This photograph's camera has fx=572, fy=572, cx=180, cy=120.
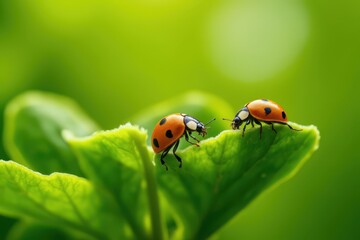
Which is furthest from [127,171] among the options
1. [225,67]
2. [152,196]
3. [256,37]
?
[256,37]

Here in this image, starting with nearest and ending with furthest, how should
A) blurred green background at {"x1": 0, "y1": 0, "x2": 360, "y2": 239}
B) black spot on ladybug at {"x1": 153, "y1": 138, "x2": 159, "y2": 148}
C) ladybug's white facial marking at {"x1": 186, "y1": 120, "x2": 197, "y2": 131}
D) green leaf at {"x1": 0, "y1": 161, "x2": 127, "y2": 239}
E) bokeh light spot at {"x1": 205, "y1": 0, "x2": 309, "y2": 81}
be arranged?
green leaf at {"x1": 0, "y1": 161, "x2": 127, "y2": 239}
black spot on ladybug at {"x1": 153, "y1": 138, "x2": 159, "y2": 148}
ladybug's white facial marking at {"x1": 186, "y1": 120, "x2": 197, "y2": 131}
blurred green background at {"x1": 0, "y1": 0, "x2": 360, "y2": 239}
bokeh light spot at {"x1": 205, "y1": 0, "x2": 309, "y2": 81}

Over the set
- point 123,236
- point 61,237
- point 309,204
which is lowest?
point 309,204

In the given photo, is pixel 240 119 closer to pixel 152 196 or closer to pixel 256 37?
pixel 152 196

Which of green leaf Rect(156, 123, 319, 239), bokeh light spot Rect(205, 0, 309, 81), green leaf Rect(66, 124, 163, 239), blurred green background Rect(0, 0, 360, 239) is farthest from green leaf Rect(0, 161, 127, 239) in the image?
bokeh light spot Rect(205, 0, 309, 81)

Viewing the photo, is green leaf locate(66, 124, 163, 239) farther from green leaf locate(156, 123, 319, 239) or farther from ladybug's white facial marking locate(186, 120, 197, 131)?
ladybug's white facial marking locate(186, 120, 197, 131)

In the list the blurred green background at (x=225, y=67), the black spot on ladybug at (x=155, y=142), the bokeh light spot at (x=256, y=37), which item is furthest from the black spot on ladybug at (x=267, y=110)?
the bokeh light spot at (x=256, y=37)

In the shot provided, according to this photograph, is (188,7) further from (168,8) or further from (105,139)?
(105,139)

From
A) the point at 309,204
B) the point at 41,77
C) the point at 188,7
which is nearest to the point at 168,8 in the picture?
the point at 188,7
